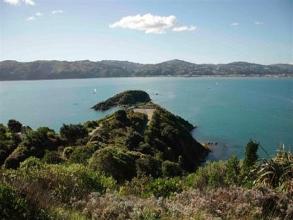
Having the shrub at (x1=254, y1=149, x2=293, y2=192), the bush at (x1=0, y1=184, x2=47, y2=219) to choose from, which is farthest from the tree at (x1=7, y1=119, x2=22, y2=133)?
the bush at (x1=0, y1=184, x2=47, y2=219)

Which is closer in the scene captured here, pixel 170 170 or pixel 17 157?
pixel 170 170

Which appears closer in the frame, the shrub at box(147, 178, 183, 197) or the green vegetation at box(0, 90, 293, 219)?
the green vegetation at box(0, 90, 293, 219)

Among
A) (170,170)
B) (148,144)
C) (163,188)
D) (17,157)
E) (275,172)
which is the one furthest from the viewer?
(148,144)

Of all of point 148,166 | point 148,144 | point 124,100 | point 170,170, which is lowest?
point 148,144

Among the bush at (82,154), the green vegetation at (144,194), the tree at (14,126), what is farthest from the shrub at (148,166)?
the tree at (14,126)

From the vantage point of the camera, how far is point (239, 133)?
88438 mm

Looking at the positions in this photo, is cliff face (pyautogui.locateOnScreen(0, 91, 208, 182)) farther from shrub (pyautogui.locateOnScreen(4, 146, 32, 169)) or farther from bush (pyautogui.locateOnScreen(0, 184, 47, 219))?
bush (pyautogui.locateOnScreen(0, 184, 47, 219))

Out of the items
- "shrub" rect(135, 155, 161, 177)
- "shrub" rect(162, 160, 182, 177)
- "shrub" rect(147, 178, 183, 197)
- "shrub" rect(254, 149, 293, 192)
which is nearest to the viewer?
"shrub" rect(147, 178, 183, 197)

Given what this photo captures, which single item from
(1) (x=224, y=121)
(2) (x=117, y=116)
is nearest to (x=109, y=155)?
(2) (x=117, y=116)

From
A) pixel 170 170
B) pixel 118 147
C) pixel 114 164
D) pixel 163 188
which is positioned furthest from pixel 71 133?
pixel 163 188

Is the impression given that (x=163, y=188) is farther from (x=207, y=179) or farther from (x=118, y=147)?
(x=118, y=147)

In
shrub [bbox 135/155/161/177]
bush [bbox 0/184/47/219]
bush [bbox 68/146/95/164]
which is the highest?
bush [bbox 0/184/47/219]

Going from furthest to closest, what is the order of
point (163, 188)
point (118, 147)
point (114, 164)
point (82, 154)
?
point (118, 147), point (82, 154), point (114, 164), point (163, 188)

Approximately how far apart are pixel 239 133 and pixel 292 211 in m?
82.9
